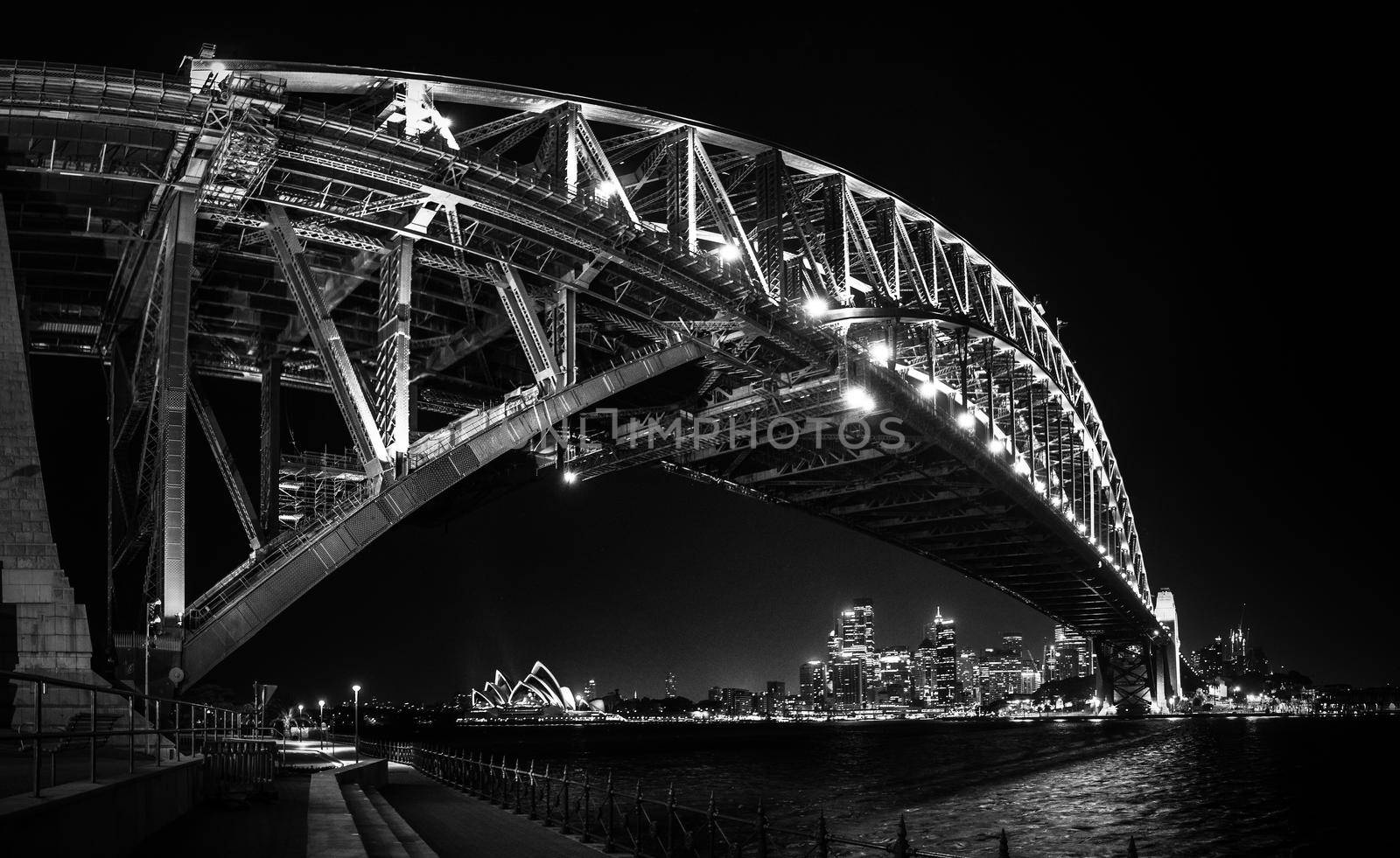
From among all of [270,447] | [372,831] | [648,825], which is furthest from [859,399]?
[372,831]

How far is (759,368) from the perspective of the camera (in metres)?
41.6

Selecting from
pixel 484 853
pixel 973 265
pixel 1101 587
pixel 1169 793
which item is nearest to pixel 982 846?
pixel 484 853

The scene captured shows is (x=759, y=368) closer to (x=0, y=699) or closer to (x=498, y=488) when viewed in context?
(x=498, y=488)

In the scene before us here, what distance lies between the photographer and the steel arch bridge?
23.5m

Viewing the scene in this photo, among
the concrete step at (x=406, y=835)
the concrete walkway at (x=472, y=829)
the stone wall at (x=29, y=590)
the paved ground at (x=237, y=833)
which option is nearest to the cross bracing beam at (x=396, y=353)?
the stone wall at (x=29, y=590)

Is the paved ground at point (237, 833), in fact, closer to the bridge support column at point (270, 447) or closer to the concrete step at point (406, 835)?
the concrete step at point (406, 835)

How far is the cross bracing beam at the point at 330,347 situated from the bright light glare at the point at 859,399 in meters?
20.2

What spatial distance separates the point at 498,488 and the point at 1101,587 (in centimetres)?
6767

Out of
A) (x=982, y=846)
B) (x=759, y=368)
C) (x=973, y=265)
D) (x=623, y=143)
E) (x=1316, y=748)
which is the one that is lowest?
(x=1316, y=748)

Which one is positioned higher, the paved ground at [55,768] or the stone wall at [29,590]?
the stone wall at [29,590]

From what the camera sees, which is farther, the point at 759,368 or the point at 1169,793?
the point at 1169,793

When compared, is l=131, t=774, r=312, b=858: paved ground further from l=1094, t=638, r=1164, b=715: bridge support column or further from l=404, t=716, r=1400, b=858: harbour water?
l=1094, t=638, r=1164, b=715: bridge support column

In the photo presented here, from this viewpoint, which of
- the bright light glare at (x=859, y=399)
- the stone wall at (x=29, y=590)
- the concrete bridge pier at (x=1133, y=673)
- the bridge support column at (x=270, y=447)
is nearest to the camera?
the stone wall at (x=29, y=590)

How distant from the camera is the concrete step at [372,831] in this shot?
44.7 feet
